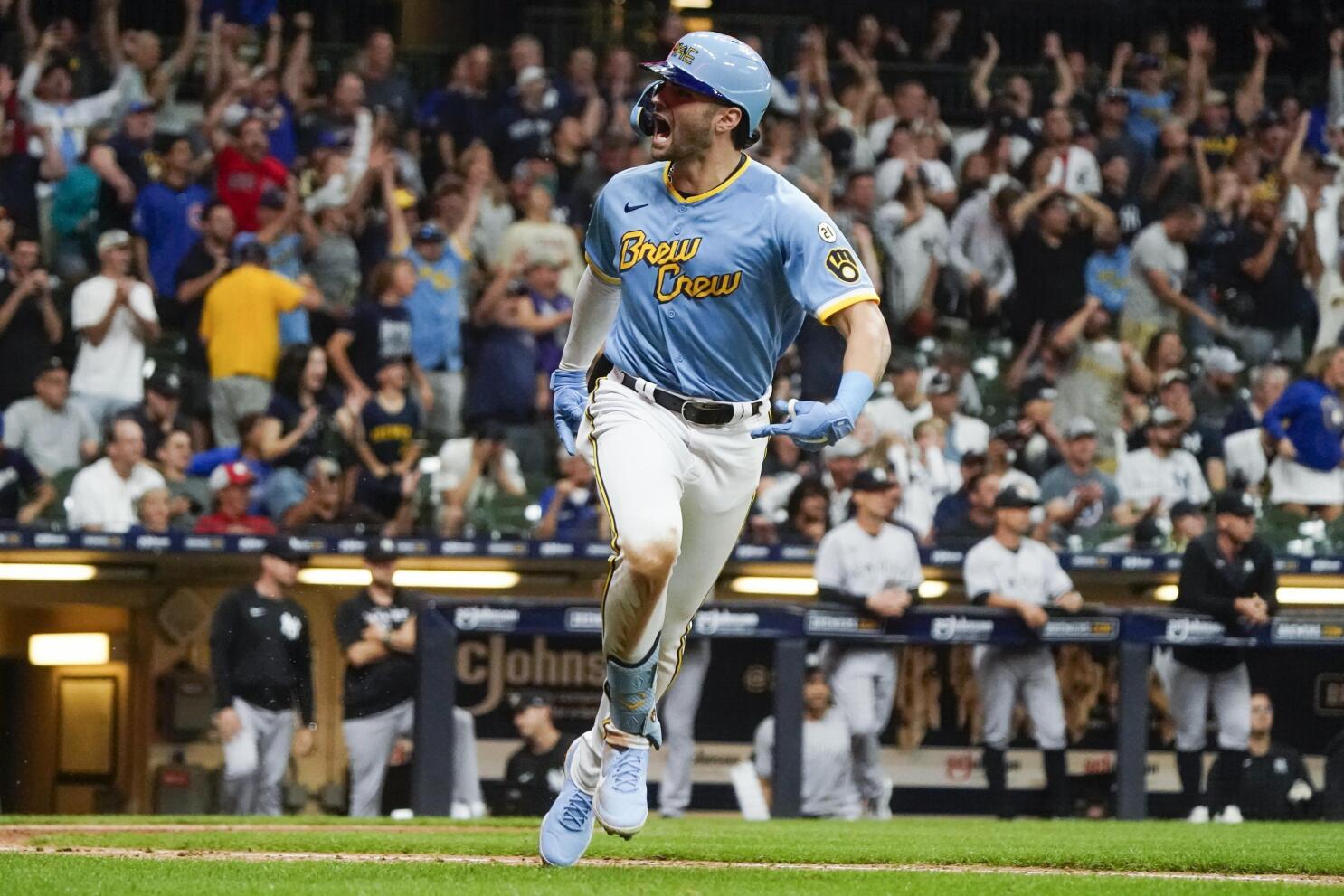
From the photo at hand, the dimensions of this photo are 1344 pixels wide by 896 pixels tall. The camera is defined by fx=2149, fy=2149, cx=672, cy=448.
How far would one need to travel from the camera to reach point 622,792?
5.45 m

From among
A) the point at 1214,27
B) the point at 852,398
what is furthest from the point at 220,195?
the point at 1214,27

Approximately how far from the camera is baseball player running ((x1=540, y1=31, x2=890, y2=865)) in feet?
17.6

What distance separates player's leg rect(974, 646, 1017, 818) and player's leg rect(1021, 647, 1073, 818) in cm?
9

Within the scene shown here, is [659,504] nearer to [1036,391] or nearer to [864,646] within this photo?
[864,646]

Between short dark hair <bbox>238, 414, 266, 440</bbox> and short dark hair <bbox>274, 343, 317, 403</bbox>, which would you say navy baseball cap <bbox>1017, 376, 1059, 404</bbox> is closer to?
short dark hair <bbox>274, 343, 317, 403</bbox>

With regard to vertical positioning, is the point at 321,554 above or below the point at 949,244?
below

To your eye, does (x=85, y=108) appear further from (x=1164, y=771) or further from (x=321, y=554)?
(x=1164, y=771)

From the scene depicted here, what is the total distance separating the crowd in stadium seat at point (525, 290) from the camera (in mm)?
11422

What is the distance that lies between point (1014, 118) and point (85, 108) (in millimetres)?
6245

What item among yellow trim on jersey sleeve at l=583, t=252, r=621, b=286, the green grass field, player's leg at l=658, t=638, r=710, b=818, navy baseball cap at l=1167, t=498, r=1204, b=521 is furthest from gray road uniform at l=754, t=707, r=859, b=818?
yellow trim on jersey sleeve at l=583, t=252, r=621, b=286

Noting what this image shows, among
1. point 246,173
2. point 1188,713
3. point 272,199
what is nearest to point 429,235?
point 272,199

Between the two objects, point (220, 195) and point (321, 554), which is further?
point (220, 195)

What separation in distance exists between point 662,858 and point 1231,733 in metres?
4.73

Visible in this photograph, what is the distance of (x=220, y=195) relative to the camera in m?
12.5
